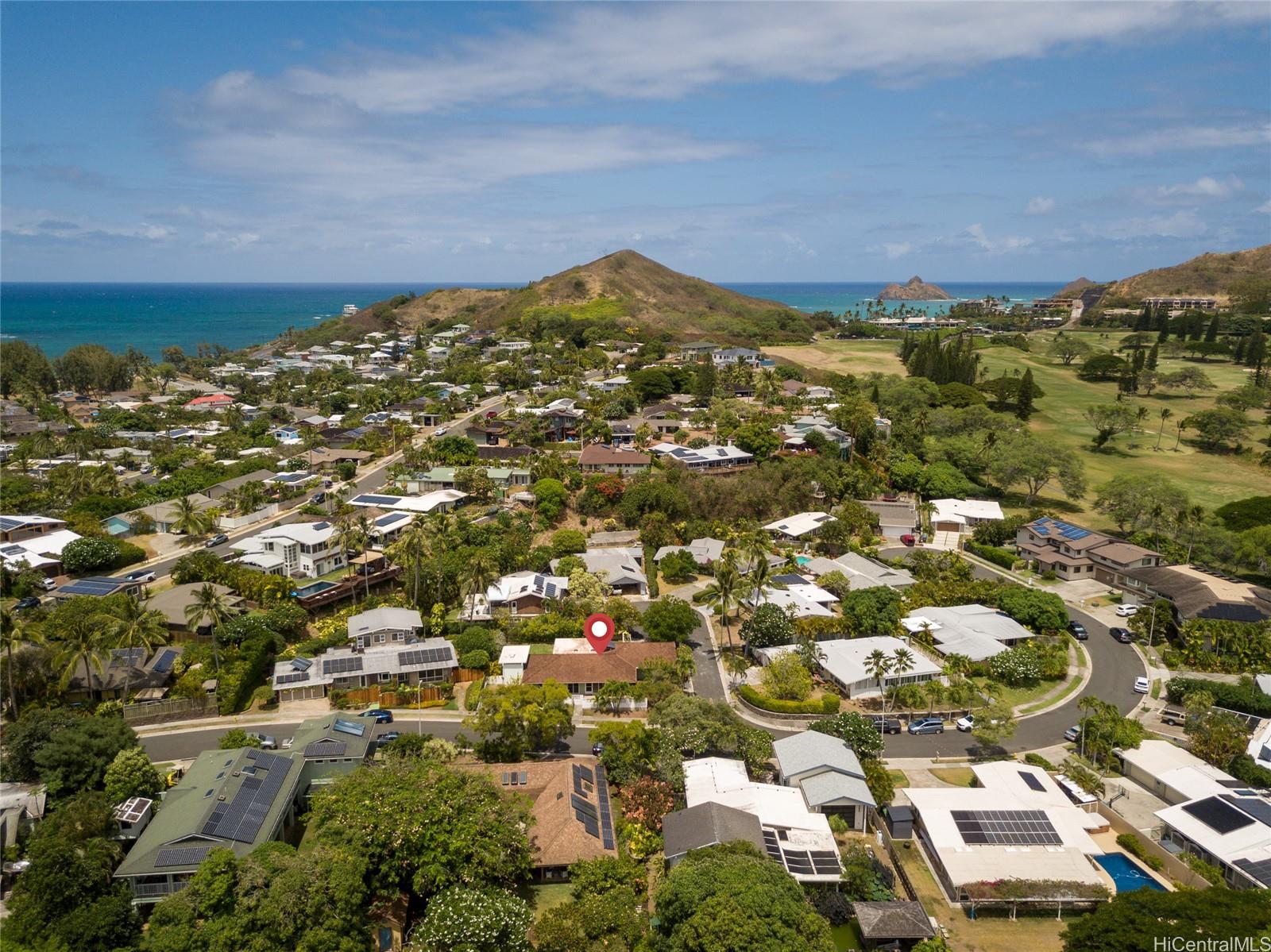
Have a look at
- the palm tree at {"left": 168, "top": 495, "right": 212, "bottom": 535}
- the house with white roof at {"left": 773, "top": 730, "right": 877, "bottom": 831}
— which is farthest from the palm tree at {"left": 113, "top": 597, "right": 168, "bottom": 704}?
the house with white roof at {"left": 773, "top": 730, "right": 877, "bottom": 831}

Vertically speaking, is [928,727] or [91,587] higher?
[91,587]

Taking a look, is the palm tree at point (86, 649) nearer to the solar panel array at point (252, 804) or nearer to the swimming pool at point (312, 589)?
the solar panel array at point (252, 804)

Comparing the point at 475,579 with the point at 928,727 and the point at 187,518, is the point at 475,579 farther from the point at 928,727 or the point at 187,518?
the point at 187,518

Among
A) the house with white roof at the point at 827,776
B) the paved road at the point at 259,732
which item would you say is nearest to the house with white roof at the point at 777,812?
the house with white roof at the point at 827,776

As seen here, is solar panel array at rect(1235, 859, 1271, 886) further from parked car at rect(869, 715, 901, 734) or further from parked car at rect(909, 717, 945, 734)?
parked car at rect(869, 715, 901, 734)

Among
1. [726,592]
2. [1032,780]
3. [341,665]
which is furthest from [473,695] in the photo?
[1032,780]

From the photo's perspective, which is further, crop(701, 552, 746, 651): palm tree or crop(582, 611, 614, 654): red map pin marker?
crop(701, 552, 746, 651): palm tree

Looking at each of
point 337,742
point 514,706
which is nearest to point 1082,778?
point 514,706
